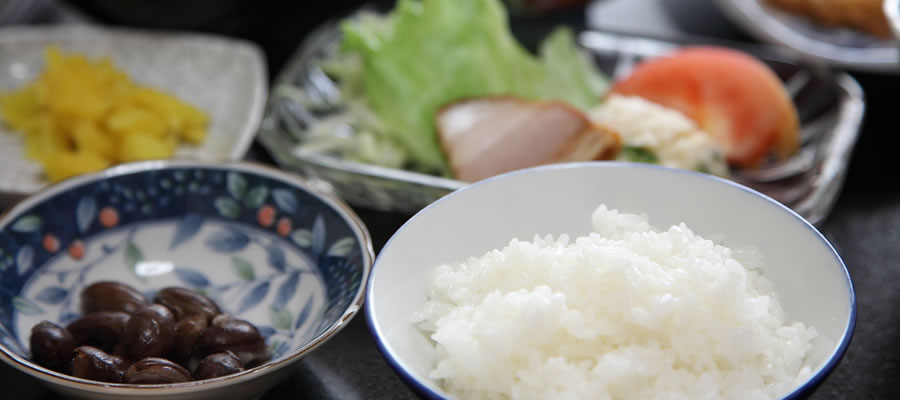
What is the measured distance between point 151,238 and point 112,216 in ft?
0.24

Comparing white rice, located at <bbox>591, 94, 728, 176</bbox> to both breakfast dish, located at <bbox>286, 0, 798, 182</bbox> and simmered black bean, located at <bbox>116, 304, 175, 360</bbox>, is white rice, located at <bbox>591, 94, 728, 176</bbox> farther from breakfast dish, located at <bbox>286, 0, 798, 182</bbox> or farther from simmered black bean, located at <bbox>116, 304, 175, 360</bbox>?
simmered black bean, located at <bbox>116, 304, 175, 360</bbox>

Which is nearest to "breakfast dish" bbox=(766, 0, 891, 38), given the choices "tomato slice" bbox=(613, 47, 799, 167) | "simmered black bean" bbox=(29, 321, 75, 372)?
"tomato slice" bbox=(613, 47, 799, 167)

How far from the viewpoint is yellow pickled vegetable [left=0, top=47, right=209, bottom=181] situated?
1737 mm

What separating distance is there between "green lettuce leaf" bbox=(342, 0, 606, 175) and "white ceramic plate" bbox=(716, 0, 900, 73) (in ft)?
1.58

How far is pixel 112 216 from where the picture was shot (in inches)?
58.3

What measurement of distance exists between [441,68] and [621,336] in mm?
1092

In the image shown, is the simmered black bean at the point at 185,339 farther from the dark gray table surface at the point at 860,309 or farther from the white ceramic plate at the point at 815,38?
the white ceramic plate at the point at 815,38

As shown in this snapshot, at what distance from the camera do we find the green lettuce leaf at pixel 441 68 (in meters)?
1.89

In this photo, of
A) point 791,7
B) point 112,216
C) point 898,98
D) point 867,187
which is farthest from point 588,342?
point 791,7

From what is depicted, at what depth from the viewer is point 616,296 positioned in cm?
95

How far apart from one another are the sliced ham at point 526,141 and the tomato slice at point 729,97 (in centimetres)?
29

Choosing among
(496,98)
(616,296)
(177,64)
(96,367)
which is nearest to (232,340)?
(96,367)

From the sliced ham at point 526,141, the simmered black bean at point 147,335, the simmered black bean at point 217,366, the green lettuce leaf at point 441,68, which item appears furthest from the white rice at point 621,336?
the green lettuce leaf at point 441,68

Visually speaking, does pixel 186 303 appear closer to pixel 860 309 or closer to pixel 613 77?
pixel 860 309
